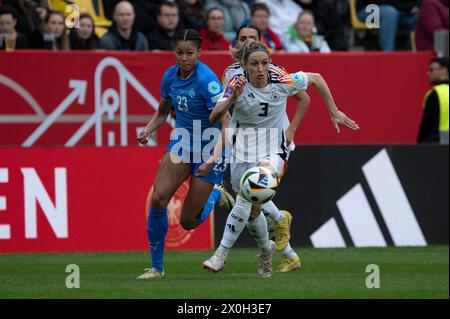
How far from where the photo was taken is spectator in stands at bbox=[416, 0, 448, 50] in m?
19.1

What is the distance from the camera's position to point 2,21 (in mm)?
16719

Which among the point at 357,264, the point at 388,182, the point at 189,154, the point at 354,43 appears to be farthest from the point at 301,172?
the point at 354,43

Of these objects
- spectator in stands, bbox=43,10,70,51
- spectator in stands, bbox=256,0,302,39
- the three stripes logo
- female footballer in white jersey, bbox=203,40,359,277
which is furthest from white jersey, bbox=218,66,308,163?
spectator in stands, bbox=256,0,302,39

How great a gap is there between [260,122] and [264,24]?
693 cm

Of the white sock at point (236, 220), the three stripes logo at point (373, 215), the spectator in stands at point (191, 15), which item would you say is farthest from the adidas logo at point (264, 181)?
the spectator in stands at point (191, 15)

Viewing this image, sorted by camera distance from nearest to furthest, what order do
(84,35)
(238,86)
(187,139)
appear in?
1. (238,86)
2. (187,139)
3. (84,35)

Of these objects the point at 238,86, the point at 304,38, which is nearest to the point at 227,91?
the point at 238,86

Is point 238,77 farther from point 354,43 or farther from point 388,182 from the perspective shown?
point 354,43

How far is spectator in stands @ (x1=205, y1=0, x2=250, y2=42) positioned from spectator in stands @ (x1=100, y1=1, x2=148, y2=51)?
154 centimetres

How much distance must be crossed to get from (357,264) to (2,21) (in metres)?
6.81

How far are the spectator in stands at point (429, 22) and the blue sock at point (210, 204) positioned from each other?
25.5 feet

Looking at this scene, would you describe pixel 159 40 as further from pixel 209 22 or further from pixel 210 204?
pixel 210 204

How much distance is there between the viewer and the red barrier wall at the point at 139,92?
16469 mm

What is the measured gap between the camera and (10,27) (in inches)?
662
